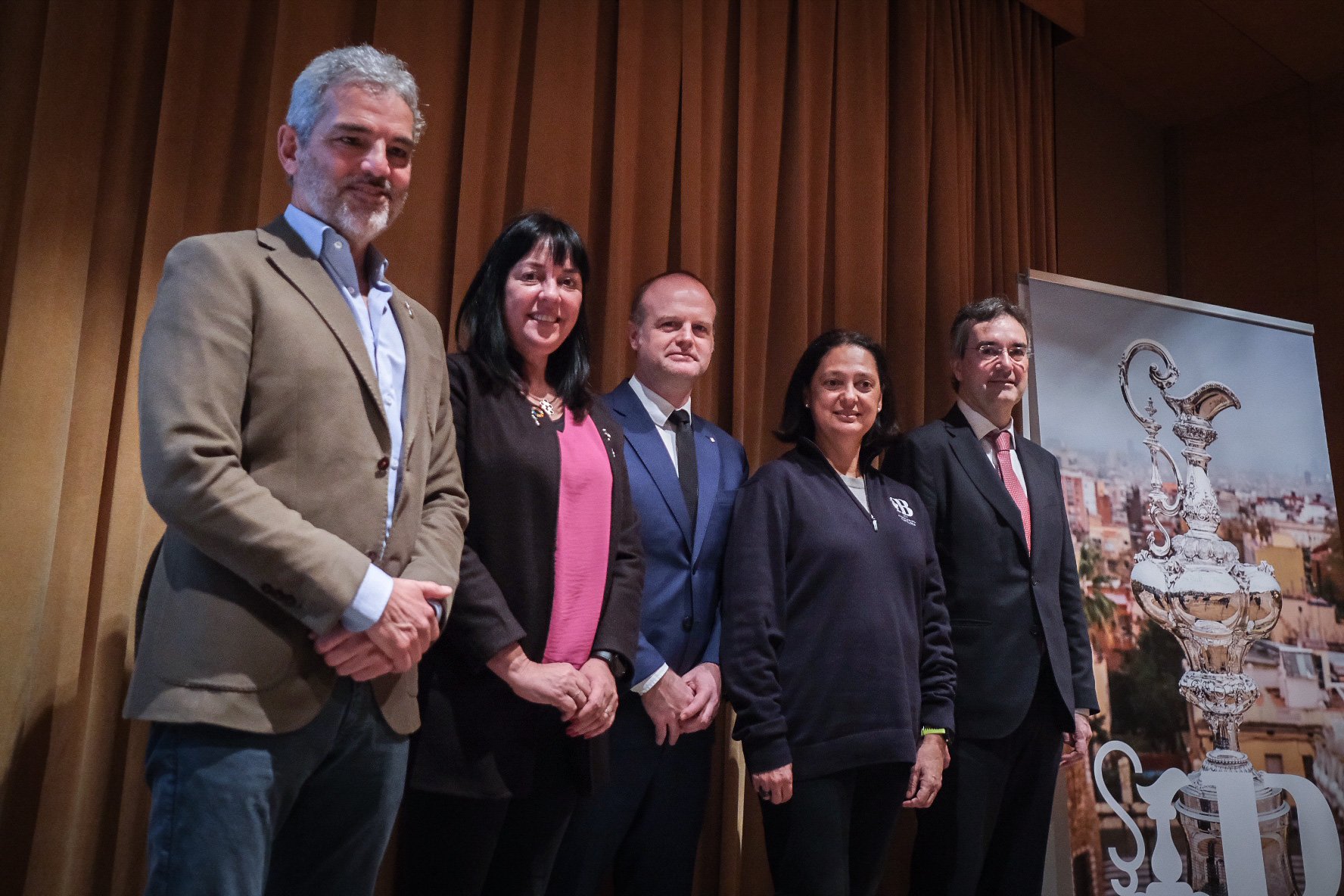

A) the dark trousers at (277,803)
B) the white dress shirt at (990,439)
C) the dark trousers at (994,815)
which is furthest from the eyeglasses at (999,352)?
the dark trousers at (277,803)

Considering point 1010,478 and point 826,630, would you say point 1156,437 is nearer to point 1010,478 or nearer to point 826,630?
point 1010,478

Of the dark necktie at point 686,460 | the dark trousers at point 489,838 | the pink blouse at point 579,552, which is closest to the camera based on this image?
the dark trousers at point 489,838

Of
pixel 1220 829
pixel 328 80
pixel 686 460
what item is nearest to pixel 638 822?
pixel 686 460

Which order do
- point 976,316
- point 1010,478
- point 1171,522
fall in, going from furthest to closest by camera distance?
point 1171,522 → point 976,316 → point 1010,478

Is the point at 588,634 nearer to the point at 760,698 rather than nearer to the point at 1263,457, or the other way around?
the point at 760,698

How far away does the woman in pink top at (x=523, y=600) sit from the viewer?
1566 mm

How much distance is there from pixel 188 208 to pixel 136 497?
65 centimetres

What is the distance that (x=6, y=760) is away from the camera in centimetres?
189

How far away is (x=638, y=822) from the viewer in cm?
194

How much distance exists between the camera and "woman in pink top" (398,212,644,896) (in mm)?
1566

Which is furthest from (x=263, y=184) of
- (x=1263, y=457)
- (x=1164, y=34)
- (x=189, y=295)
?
(x=1164, y=34)

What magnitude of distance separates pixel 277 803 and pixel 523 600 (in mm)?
531

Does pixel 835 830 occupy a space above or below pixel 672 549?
below

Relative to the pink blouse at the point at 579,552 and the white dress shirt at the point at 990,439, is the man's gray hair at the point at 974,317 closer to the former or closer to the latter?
the white dress shirt at the point at 990,439
